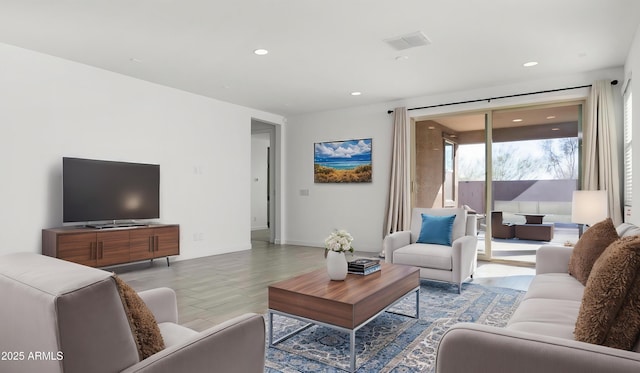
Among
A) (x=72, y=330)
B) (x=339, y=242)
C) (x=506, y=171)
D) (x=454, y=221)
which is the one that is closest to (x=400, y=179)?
(x=506, y=171)

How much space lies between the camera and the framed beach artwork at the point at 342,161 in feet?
22.2

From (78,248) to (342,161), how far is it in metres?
4.50

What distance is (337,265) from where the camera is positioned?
272 cm

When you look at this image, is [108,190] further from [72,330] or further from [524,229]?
[524,229]

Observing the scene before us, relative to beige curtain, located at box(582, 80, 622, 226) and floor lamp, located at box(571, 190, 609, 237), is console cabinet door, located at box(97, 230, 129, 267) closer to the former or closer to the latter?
floor lamp, located at box(571, 190, 609, 237)

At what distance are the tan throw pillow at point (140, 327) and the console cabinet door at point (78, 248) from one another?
11.8ft

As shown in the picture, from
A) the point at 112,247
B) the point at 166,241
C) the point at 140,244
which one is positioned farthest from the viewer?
the point at 166,241

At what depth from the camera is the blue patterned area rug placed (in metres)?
2.22

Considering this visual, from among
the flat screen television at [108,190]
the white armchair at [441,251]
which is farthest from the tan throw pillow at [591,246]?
the flat screen television at [108,190]

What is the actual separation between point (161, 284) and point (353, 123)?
14.4ft

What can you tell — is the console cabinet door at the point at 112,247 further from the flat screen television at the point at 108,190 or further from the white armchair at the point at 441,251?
the white armchair at the point at 441,251

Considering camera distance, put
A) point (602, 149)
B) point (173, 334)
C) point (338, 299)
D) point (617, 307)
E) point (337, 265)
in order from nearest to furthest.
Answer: point (617, 307) < point (173, 334) < point (338, 299) < point (337, 265) < point (602, 149)

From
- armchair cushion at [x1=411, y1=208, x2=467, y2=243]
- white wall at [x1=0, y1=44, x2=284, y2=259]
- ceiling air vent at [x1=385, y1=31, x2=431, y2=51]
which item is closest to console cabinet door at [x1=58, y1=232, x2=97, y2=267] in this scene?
white wall at [x1=0, y1=44, x2=284, y2=259]

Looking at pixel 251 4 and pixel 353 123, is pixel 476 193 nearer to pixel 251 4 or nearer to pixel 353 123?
pixel 353 123
